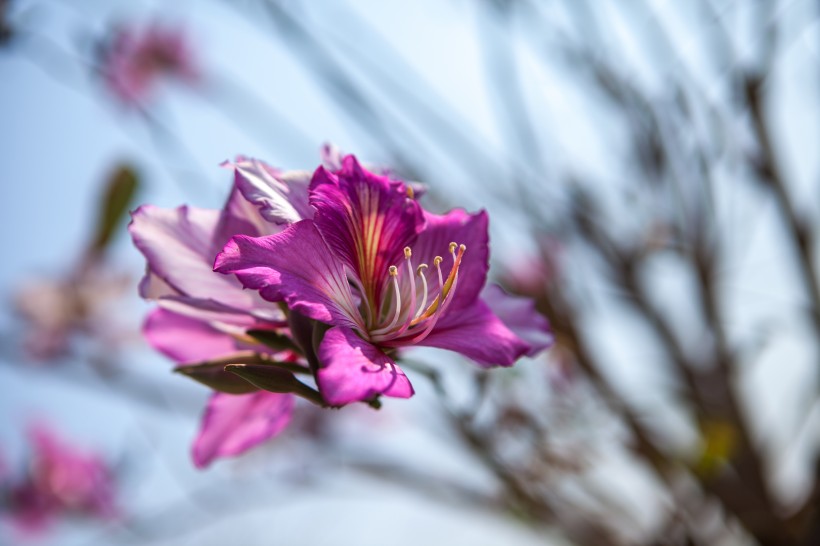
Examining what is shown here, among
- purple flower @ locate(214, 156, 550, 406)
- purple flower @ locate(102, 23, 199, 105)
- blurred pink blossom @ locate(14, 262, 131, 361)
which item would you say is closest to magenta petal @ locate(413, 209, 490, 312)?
purple flower @ locate(214, 156, 550, 406)

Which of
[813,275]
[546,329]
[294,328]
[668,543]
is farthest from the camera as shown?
[813,275]

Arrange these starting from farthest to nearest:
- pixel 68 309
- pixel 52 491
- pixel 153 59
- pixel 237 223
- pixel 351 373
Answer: pixel 153 59 → pixel 68 309 → pixel 52 491 → pixel 237 223 → pixel 351 373

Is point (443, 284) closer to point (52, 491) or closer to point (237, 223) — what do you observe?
point (237, 223)

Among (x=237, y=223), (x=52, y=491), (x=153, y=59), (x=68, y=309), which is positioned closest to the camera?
(x=237, y=223)

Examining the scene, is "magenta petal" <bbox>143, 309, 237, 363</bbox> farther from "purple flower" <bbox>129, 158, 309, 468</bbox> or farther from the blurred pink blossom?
the blurred pink blossom

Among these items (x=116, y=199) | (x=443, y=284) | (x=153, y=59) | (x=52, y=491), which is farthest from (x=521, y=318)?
(x=153, y=59)

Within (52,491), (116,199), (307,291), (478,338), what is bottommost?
(52,491)

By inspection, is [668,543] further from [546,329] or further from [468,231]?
[468,231]

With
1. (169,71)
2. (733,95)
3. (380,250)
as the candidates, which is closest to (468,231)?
(380,250)
